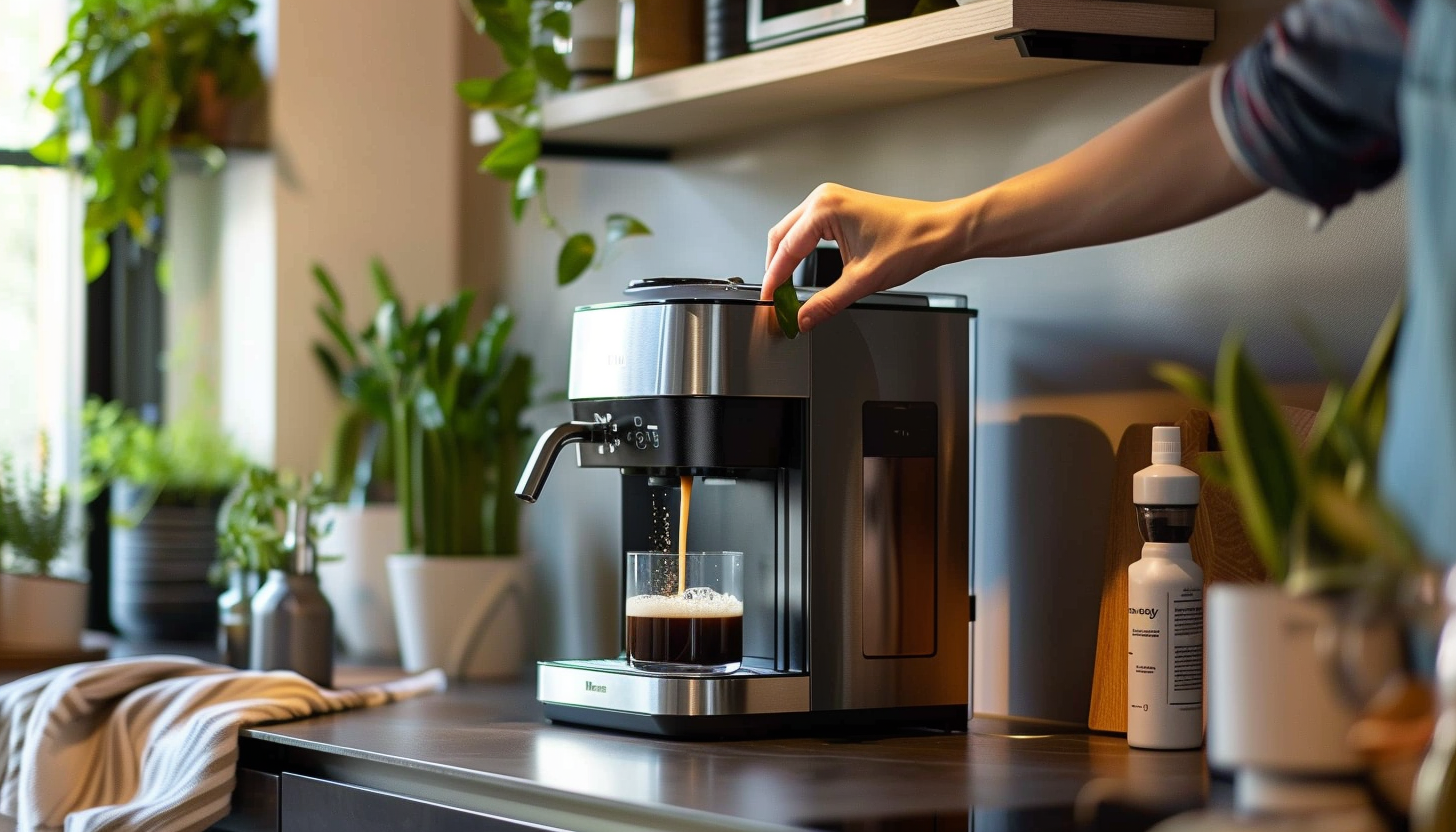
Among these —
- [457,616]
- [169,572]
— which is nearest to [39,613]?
[169,572]

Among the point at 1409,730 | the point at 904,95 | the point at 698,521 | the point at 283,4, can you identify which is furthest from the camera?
the point at 283,4

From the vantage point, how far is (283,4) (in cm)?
235

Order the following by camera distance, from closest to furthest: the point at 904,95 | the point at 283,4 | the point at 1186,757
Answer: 1. the point at 1186,757
2. the point at 904,95
3. the point at 283,4

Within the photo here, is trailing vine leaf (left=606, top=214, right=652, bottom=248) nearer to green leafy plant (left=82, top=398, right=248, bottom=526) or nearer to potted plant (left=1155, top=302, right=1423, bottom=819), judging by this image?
green leafy plant (left=82, top=398, right=248, bottom=526)

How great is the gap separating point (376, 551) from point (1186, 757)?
1174 millimetres

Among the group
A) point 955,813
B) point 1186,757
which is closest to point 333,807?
point 955,813

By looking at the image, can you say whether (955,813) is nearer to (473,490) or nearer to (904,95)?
(904,95)

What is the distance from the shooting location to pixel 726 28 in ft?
5.50

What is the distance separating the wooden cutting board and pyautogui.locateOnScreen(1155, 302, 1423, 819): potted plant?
61 cm

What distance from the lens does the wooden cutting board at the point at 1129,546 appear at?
1401mm

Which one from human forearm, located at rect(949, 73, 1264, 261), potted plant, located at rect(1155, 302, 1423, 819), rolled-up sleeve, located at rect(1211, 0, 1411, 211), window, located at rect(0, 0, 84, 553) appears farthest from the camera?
window, located at rect(0, 0, 84, 553)

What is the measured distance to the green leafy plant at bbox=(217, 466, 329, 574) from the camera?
1.88 meters

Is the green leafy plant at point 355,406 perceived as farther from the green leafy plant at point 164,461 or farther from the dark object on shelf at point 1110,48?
the dark object on shelf at point 1110,48

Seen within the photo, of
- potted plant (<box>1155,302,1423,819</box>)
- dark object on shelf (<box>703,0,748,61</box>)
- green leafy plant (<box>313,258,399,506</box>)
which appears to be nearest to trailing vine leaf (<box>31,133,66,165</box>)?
green leafy plant (<box>313,258,399,506</box>)
